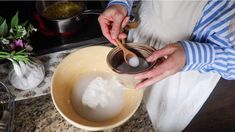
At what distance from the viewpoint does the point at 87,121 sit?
76cm

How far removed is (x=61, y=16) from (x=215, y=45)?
60cm

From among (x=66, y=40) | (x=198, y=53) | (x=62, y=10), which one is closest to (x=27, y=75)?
(x=66, y=40)

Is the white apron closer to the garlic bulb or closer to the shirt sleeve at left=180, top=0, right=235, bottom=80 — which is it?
the shirt sleeve at left=180, top=0, right=235, bottom=80

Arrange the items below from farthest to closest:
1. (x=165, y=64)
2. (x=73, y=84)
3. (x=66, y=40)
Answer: (x=66, y=40)
(x=73, y=84)
(x=165, y=64)

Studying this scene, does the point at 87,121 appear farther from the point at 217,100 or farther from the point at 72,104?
the point at 217,100

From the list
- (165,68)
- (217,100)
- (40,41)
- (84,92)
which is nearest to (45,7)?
(40,41)

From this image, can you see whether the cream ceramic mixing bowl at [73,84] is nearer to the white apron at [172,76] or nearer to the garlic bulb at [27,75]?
the garlic bulb at [27,75]

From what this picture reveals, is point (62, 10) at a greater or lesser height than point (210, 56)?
lesser

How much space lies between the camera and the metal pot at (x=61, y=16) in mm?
1050

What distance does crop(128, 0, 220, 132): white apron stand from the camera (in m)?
0.88

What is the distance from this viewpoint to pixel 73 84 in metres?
0.86

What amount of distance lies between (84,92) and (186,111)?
1.49ft

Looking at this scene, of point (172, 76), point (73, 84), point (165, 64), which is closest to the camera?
point (165, 64)

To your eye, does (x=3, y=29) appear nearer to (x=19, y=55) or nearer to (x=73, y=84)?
(x=19, y=55)
